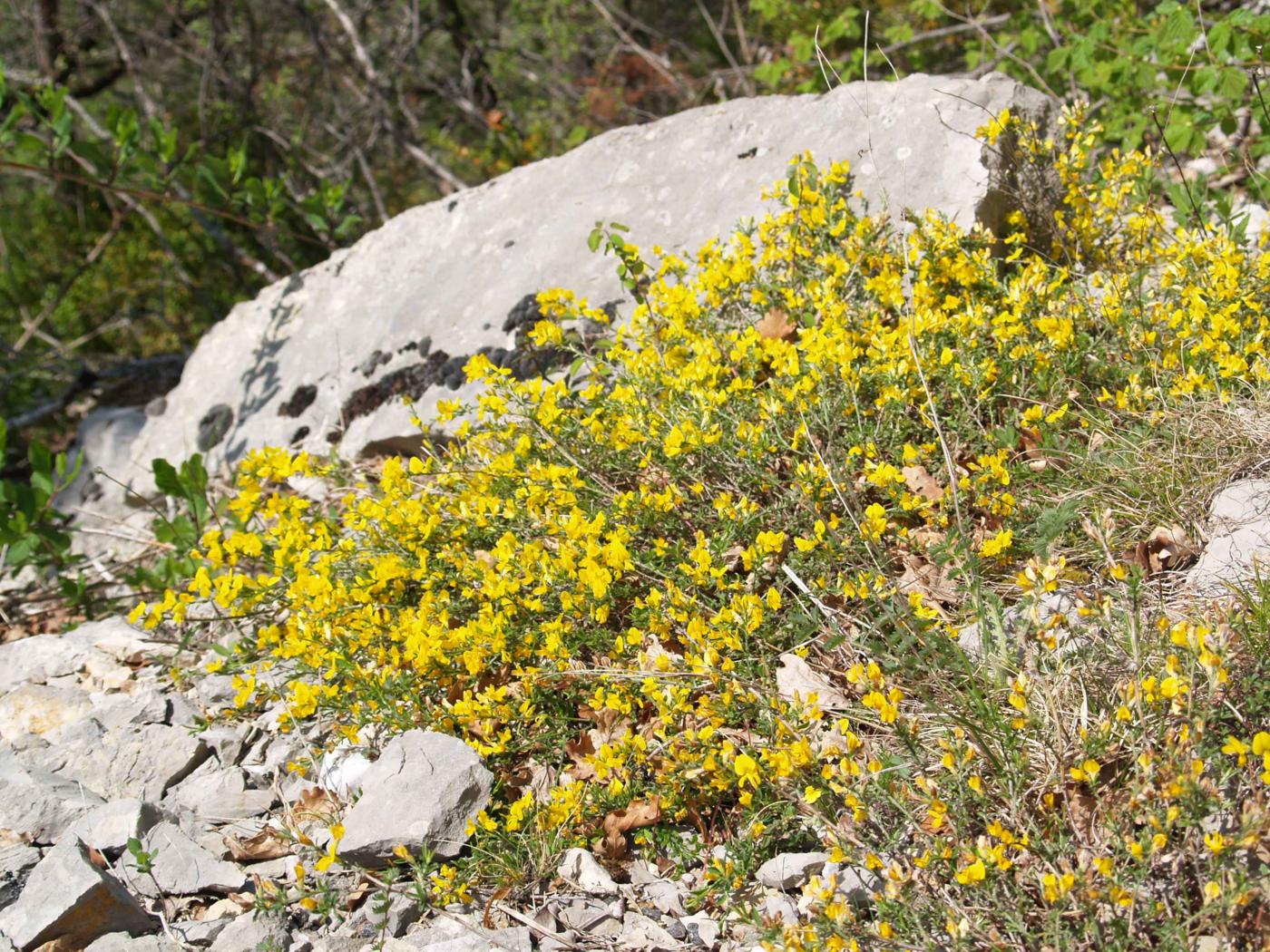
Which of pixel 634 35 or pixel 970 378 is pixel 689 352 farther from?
pixel 634 35

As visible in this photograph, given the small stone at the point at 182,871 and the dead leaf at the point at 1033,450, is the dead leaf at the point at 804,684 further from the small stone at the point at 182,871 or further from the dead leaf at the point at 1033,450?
the small stone at the point at 182,871

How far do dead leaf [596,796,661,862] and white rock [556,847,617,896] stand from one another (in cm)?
4

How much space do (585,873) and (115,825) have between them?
1.33 m

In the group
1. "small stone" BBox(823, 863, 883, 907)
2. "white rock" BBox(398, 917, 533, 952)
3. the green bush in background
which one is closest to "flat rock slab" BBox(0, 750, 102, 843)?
"white rock" BBox(398, 917, 533, 952)

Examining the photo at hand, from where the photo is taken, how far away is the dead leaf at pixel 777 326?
3.86m

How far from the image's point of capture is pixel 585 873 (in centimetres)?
256

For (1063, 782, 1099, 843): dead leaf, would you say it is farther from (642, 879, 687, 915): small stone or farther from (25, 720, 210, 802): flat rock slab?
(25, 720, 210, 802): flat rock slab

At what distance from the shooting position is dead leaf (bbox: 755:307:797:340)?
386 centimetres

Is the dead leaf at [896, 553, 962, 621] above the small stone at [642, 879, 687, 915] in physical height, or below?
above

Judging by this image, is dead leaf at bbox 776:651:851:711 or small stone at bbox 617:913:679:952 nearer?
small stone at bbox 617:913:679:952

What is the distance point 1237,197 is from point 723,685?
13.6ft

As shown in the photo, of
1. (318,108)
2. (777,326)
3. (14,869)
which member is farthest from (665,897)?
(318,108)

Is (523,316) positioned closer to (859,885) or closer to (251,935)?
(251,935)

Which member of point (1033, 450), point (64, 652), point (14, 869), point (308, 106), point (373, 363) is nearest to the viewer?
point (14, 869)
